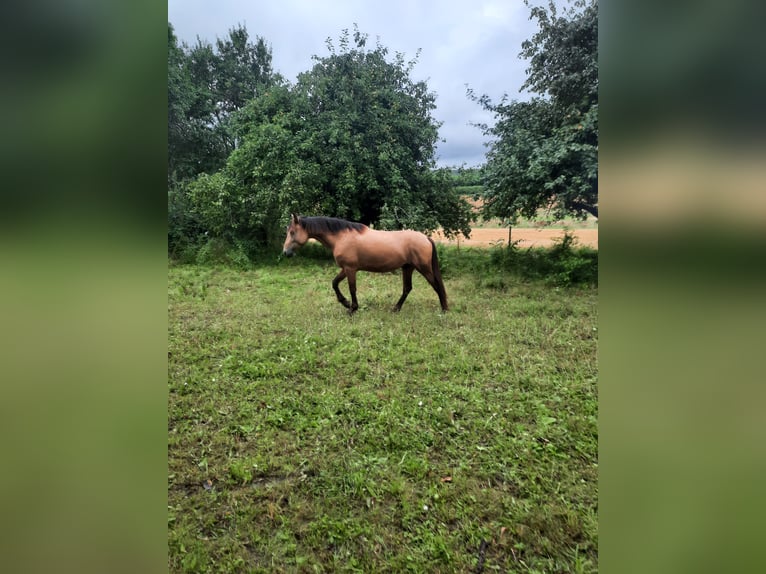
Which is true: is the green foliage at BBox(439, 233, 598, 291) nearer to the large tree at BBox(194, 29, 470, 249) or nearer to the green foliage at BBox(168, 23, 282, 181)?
the large tree at BBox(194, 29, 470, 249)

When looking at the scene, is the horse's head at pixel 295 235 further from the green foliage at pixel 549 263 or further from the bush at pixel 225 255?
the green foliage at pixel 549 263

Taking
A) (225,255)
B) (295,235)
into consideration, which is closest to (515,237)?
(295,235)

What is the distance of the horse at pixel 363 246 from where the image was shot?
4.87 m

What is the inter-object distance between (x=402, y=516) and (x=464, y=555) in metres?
0.32

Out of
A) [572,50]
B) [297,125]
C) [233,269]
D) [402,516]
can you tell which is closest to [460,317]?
[402,516]

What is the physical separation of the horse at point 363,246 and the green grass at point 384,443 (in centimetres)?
64
